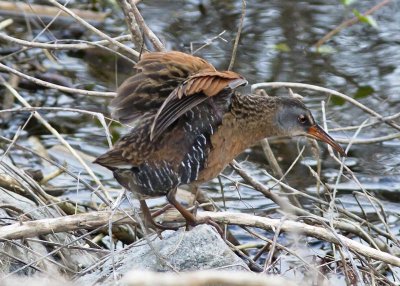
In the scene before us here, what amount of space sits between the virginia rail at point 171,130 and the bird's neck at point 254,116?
11 cm

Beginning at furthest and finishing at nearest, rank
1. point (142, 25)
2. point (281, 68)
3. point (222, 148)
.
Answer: point (281, 68) < point (142, 25) < point (222, 148)

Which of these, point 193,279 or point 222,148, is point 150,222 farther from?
point 193,279

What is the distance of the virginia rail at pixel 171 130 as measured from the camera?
392 cm

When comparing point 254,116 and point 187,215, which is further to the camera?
point 254,116

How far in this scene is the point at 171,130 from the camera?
4008 millimetres

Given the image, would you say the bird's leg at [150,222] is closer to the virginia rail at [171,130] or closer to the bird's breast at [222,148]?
the virginia rail at [171,130]

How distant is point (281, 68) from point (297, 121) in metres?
3.17

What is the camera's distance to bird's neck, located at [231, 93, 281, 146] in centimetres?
427

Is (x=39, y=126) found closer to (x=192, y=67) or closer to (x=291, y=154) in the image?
(x=291, y=154)

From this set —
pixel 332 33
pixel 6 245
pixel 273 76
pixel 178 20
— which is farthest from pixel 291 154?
pixel 6 245

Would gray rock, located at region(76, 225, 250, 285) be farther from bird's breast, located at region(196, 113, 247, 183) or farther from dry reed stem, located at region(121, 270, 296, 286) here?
dry reed stem, located at region(121, 270, 296, 286)

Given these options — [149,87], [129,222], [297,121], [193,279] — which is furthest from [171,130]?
[193,279]

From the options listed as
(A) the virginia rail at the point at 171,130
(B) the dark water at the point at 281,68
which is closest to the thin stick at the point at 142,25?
(A) the virginia rail at the point at 171,130

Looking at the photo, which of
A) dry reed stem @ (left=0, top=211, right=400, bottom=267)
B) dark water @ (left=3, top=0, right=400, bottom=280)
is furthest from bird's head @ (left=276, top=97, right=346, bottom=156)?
dark water @ (left=3, top=0, right=400, bottom=280)
